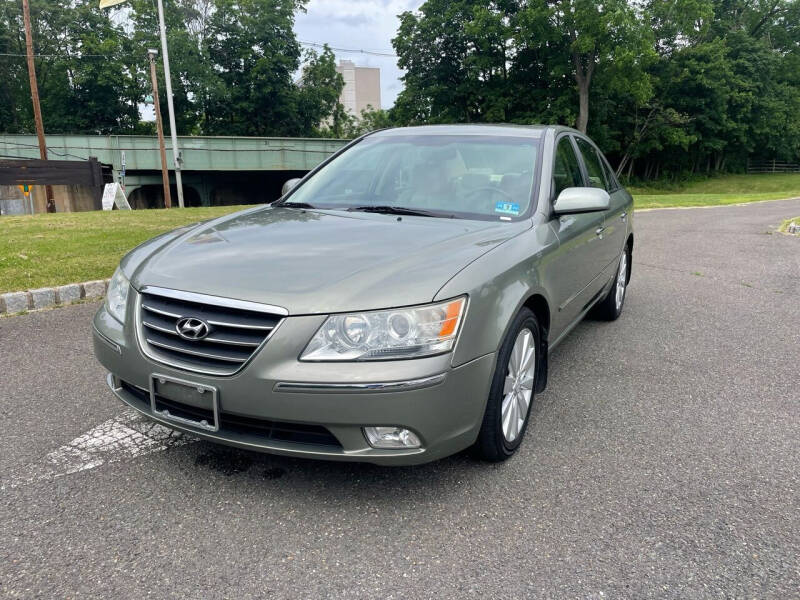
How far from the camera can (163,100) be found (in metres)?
44.2

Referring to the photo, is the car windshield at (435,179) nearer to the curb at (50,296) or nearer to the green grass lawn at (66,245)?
the curb at (50,296)

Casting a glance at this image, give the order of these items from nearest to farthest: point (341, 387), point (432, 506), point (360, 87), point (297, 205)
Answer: point (341, 387)
point (432, 506)
point (297, 205)
point (360, 87)

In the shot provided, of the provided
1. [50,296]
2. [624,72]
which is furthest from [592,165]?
[624,72]

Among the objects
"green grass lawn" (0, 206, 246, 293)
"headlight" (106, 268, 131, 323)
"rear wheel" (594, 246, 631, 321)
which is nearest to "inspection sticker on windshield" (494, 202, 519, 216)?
"headlight" (106, 268, 131, 323)

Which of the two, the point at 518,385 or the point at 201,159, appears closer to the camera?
the point at 518,385

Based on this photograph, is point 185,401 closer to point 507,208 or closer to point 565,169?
point 507,208

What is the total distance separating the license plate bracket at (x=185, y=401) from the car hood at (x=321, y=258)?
368 millimetres

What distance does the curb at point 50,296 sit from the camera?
554cm

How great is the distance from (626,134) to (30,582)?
5037cm

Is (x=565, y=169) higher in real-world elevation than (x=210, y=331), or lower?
higher

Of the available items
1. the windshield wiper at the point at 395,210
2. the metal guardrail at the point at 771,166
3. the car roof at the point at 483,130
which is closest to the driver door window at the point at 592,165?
the car roof at the point at 483,130

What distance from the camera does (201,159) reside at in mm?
35594

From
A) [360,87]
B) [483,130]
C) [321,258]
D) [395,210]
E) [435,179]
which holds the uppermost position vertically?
[360,87]

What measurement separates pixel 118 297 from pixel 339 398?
132 centimetres
